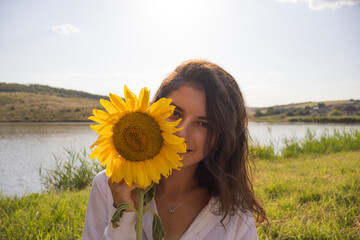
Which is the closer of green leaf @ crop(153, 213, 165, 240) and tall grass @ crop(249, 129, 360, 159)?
green leaf @ crop(153, 213, 165, 240)

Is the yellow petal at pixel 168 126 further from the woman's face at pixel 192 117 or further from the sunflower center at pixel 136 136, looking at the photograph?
the woman's face at pixel 192 117

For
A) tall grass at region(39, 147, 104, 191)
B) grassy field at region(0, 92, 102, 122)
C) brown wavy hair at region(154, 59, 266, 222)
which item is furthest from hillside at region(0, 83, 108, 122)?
brown wavy hair at region(154, 59, 266, 222)

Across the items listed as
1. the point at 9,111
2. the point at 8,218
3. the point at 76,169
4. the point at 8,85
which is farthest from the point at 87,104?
the point at 8,218

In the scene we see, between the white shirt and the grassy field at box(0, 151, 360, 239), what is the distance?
1.77 feet

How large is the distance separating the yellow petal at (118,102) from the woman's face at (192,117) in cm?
62

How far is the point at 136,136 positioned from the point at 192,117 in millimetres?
757

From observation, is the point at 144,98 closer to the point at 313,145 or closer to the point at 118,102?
the point at 118,102

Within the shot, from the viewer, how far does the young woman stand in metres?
1.77

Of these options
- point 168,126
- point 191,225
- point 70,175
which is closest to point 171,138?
point 168,126

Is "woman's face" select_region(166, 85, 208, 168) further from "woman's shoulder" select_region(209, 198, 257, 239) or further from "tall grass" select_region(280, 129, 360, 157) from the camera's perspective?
"tall grass" select_region(280, 129, 360, 157)

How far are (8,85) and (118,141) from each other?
3535 cm

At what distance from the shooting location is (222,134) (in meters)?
1.94

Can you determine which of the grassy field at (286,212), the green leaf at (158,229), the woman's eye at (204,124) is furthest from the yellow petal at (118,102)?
the grassy field at (286,212)

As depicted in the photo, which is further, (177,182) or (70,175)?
(70,175)
